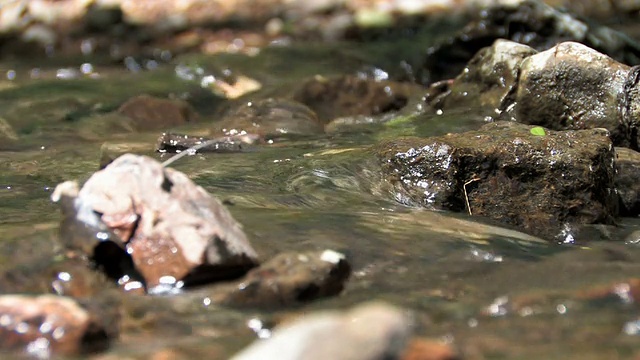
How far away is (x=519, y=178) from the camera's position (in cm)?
450

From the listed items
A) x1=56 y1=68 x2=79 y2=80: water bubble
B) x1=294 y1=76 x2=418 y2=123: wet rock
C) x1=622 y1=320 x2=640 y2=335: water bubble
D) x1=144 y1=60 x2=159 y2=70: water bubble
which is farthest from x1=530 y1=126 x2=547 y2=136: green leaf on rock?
x1=56 y1=68 x2=79 y2=80: water bubble

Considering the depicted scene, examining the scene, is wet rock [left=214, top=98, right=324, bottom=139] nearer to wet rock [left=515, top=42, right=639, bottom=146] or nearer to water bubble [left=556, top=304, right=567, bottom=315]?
wet rock [left=515, top=42, right=639, bottom=146]

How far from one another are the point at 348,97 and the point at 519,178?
3.35 metres

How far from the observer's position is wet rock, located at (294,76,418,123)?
7.54 metres

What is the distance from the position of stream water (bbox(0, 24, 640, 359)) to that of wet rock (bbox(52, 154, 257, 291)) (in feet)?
0.37

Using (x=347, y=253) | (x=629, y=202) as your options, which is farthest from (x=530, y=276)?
(x=629, y=202)

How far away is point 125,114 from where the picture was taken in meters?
7.47

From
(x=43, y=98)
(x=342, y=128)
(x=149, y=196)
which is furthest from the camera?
(x=43, y=98)

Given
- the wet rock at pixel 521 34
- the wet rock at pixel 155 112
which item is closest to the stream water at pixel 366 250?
the wet rock at pixel 155 112

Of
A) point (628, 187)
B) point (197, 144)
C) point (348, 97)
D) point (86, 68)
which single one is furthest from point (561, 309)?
point (86, 68)

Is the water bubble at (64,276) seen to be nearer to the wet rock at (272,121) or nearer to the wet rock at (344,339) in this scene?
the wet rock at (344,339)

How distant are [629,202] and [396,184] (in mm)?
1397

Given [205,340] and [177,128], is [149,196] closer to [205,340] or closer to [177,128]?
[205,340]

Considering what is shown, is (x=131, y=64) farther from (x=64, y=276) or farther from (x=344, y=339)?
(x=344, y=339)
